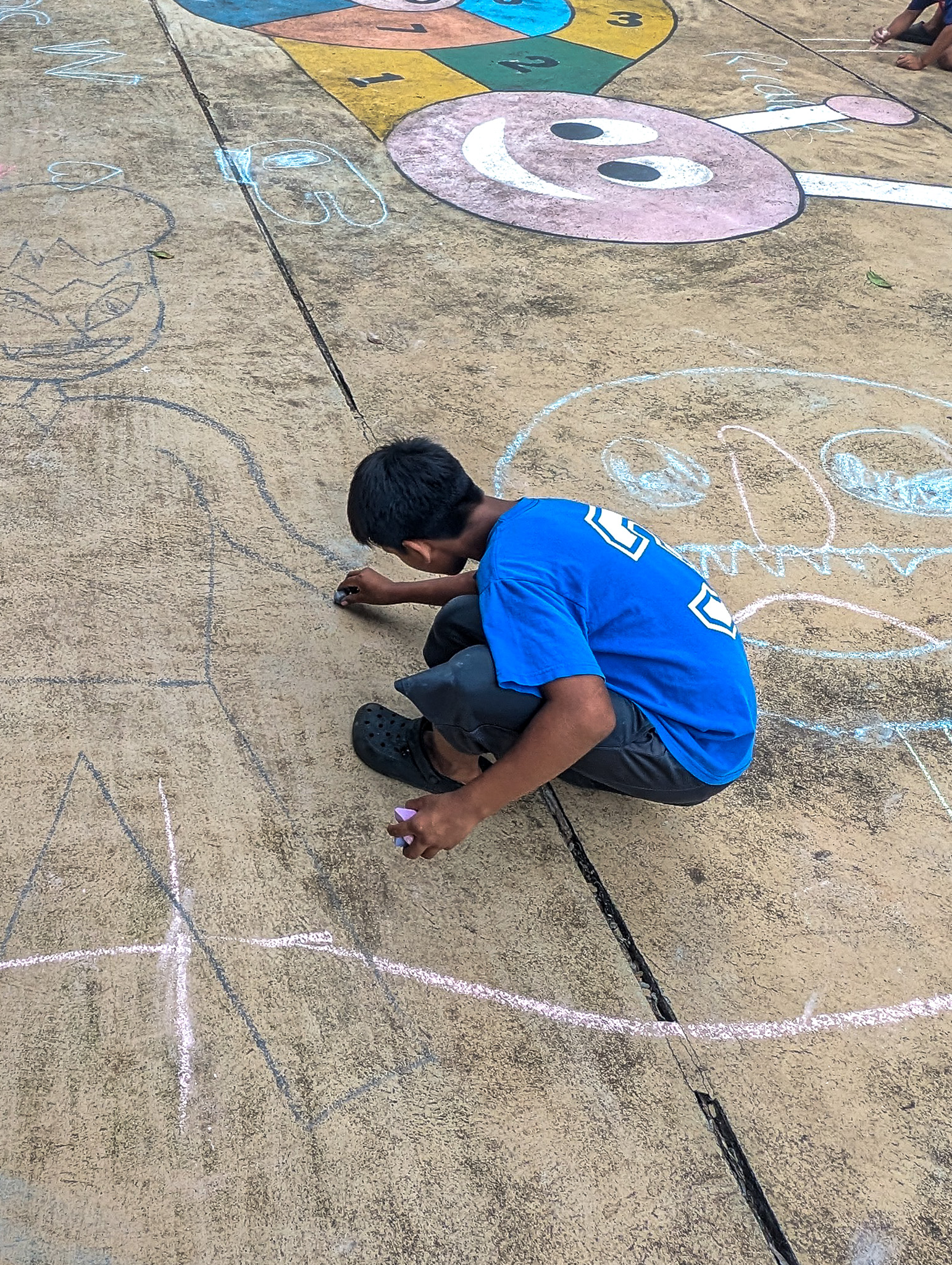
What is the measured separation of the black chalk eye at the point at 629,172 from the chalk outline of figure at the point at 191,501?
2.17 meters

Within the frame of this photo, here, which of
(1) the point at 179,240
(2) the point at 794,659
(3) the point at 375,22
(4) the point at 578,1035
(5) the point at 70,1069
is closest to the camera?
(5) the point at 70,1069

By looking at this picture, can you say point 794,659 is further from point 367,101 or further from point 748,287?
point 367,101

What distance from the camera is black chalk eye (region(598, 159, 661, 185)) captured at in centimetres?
482

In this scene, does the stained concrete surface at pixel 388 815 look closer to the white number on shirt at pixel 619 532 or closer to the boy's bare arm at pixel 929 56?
the white number on shirt at pixel 619 532

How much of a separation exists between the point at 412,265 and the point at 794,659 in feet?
7.84

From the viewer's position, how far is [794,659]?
8.23ft

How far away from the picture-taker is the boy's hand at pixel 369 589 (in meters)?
2.44

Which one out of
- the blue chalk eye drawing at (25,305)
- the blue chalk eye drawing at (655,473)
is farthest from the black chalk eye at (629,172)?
the blue chalk eye drawing at (25,305)

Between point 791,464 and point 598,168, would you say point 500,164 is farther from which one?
point 791,464

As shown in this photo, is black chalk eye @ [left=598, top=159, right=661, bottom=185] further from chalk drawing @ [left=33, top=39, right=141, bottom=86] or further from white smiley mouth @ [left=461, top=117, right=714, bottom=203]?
chalk drawing @ [left=33, top=39, right=141, bottom=86]

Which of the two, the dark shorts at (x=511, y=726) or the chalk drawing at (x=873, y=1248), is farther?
the dark shorts at (x=511, y=726)

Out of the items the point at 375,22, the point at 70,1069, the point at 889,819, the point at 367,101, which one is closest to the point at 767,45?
the point at 375,22

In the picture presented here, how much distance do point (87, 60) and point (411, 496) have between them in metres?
4.96

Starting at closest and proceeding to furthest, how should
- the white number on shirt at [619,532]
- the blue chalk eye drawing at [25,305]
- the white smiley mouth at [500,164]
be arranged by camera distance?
the white number on shirt at [619,532] → the blue chalk eye drawing at [25,305] → the white smiley mouth at [500,164]
